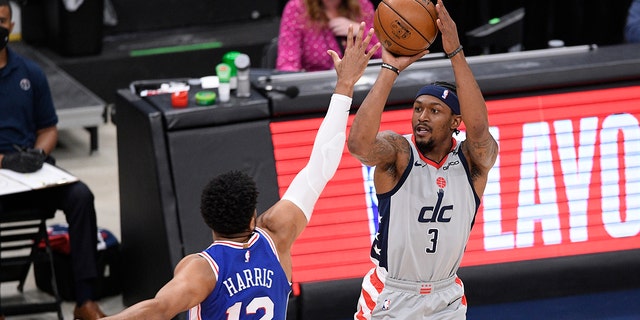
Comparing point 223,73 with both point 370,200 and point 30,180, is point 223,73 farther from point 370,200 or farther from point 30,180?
point 30,180

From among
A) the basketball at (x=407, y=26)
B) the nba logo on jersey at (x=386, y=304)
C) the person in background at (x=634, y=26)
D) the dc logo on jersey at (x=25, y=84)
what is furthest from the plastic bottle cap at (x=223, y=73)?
the person in background at (x=634, y=26)

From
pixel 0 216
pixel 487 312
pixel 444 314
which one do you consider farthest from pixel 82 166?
pixel 444 314

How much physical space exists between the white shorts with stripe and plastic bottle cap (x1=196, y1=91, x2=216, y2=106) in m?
1.67

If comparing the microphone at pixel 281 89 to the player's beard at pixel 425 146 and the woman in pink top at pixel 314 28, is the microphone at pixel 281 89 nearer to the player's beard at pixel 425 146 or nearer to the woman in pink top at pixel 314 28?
the woman in pink top at pixel 314 28

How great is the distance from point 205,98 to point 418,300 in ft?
6.17

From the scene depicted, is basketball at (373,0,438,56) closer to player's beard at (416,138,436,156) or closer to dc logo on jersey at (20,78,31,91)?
player's beard at (416,138,436,156)

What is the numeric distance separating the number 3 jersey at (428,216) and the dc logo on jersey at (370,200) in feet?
4.55

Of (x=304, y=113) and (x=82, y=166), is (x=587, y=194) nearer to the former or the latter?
(x=304, y=113)

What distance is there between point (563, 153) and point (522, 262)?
2.26 feet

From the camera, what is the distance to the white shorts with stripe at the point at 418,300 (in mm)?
4832

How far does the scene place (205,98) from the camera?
240 inches

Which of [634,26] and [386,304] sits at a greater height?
[634,26]

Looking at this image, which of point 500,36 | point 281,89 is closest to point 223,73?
point 281,89

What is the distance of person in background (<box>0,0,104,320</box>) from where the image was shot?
650 centimetres
